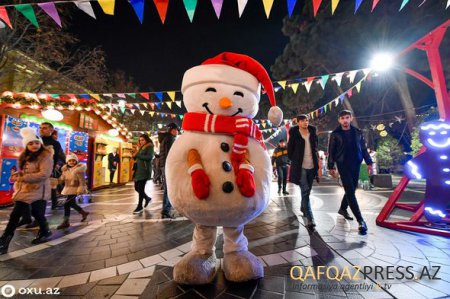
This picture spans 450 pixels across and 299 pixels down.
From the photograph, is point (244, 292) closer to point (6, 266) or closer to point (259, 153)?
point (259, 153)

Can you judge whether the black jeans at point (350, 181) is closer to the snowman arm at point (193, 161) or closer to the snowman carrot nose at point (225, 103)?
the snowman carrot nose at point (225, 103)

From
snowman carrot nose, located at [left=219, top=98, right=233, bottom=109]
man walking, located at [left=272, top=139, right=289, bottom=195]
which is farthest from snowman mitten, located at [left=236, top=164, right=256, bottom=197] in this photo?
man walking, located at [left=272, top=139, right=289, bottom=195]

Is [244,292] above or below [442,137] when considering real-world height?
below

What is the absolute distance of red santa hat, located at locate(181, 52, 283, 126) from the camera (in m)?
2.00

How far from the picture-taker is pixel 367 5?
14.2 m

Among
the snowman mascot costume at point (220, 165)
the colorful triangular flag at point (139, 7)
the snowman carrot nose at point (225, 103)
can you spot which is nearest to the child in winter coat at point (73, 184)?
the colorful triangular flag at point (139, 7)

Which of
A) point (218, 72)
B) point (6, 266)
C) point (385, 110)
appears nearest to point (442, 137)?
point (218, 72)

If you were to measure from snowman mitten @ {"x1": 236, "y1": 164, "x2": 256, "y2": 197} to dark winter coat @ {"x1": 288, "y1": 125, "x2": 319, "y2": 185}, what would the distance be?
99.4 inches

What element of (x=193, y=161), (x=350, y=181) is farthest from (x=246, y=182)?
(x=350, y=181)

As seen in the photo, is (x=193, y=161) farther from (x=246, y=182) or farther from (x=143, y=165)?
(x=143, y=165)

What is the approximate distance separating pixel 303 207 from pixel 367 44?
50.8ft

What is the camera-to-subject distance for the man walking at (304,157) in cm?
400

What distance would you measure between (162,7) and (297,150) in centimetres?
352

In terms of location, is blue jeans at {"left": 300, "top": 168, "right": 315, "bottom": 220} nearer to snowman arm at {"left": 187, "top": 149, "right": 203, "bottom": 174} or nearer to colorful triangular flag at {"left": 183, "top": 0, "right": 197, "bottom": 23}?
snowman arm at {"left": 187, "top": 149, "right": 203, "bottom": 174}
